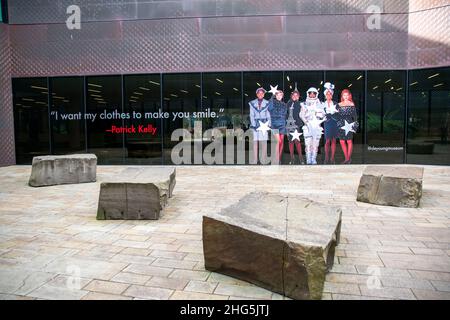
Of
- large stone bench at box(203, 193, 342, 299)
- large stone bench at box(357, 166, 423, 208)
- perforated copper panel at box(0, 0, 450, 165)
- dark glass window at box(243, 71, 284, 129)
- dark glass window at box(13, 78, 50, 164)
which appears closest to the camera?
large stone bench at box(203, 193, 342, 299)

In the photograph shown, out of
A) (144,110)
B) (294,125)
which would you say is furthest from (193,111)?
(294,125)

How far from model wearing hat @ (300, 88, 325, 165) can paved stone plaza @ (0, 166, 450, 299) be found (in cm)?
460

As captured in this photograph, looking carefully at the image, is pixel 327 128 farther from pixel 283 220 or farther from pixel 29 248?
pixel 29 248

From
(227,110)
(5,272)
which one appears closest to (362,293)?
(5,272)

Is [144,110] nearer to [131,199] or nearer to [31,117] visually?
[31,117]

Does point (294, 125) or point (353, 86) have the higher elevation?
point (353, 86)

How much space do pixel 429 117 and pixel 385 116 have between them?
4.29 ft

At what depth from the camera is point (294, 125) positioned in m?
12.5

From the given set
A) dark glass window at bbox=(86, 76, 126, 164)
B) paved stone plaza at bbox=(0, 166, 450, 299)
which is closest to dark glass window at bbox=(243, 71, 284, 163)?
dark glass window at bbox=(86, 76, 126, 164)

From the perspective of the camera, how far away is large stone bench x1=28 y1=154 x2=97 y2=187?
8914 millimetres

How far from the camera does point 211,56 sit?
40.6ft

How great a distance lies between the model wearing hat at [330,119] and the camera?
1236 centimetres

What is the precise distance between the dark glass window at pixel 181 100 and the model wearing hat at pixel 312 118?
3452 millimetres

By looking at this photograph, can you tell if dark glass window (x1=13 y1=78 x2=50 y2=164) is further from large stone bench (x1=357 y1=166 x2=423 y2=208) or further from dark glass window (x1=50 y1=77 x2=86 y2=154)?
large stone bench (x1=357 y1=166 x2=423 y2=208)
